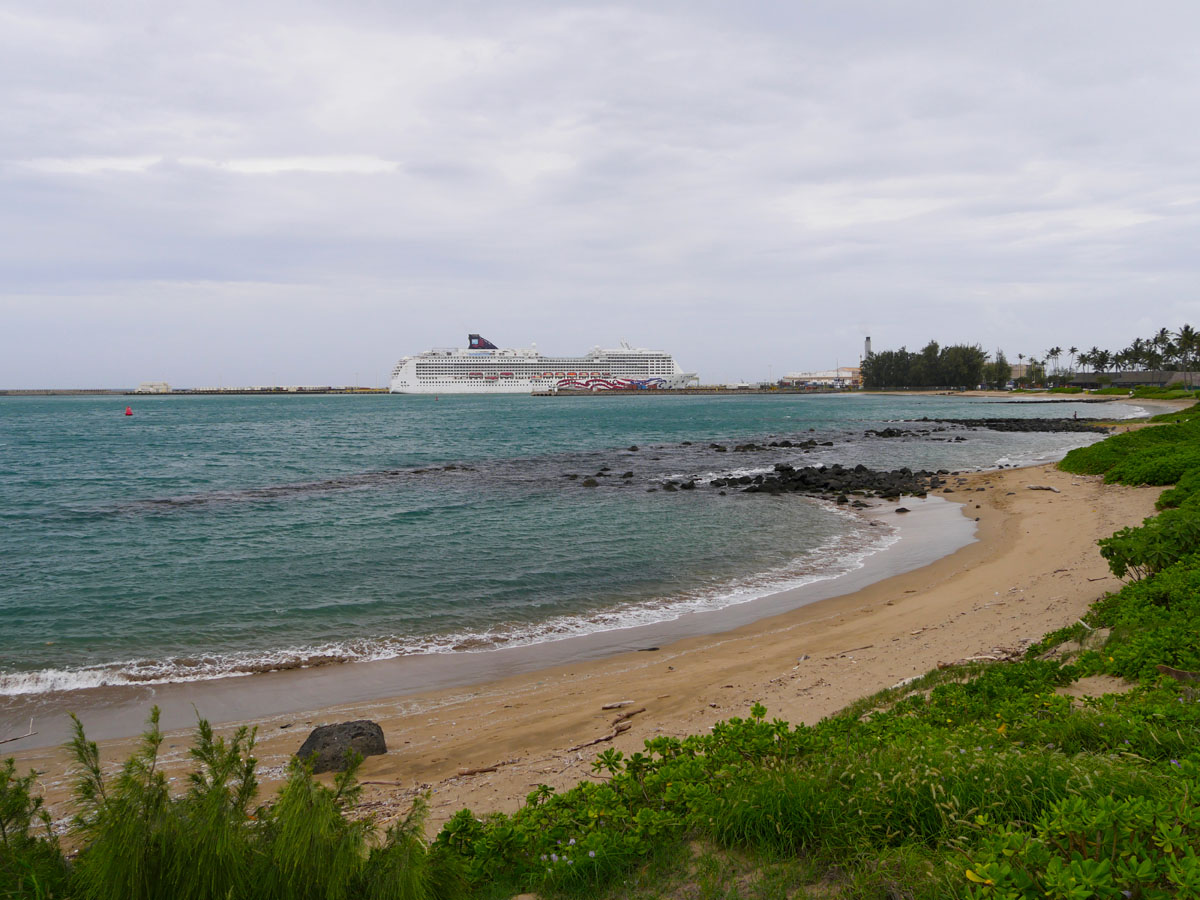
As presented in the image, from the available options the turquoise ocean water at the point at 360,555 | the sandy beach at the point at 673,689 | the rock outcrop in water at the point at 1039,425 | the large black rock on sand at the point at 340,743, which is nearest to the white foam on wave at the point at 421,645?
the turquoise ocean water at the point at 360,555

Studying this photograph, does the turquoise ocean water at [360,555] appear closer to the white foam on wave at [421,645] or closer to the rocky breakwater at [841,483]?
the white foam on wave at [421,645]

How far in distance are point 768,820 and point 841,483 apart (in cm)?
2647

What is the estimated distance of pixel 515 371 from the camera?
16775 centimetres

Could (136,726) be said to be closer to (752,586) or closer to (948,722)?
(948,722)

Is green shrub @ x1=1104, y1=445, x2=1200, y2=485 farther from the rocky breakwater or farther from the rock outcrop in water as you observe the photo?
the rock outcrop in water

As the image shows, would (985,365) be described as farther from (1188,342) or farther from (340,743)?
(340,743)

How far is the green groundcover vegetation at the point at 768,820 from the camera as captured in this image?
2.49 m

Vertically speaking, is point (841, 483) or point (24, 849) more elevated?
point (24, 849)

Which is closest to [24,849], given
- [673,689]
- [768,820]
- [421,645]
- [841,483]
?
[768,820]

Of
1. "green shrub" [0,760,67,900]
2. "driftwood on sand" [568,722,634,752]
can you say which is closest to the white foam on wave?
"driftwood on sand" [568,722,634,752]

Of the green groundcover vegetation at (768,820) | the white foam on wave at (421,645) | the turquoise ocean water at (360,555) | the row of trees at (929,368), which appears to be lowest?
the white foam on wave at (421,645)

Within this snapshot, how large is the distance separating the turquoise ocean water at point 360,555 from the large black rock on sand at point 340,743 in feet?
11.4

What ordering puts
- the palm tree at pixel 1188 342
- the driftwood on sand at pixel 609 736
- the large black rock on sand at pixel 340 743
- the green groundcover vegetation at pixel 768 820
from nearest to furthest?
1. the green groundcover vegetation at pixel 768 820
2. the large black rock on sand at pixel 340 743
3. the driftwood on sand at pixel 609 736
4. the palm tree at pixel 1188 342

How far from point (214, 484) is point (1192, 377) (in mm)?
141669
